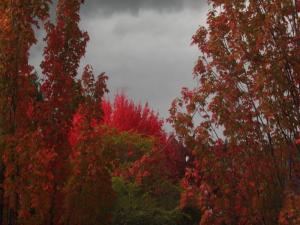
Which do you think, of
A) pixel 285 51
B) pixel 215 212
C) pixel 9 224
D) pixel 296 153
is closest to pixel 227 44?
pixel 285 51

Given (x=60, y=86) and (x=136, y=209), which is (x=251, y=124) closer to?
(x=60, y=86)

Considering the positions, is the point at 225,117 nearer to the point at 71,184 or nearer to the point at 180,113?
Answer: the point at 180,113

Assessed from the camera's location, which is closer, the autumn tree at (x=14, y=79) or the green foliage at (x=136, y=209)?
the autumn tree at (x=14, y=79)

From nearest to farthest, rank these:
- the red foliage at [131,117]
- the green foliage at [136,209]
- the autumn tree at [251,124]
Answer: the autumn tree at [251,124]
the green foliage at [136,209]
the red foliage at [131,117]

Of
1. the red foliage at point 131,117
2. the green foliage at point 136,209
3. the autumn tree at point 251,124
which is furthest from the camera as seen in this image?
the red foliage at point 131,117

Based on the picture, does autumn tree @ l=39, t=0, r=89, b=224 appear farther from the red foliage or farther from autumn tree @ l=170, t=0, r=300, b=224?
the red foliage

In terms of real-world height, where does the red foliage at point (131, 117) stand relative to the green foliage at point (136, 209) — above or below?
above

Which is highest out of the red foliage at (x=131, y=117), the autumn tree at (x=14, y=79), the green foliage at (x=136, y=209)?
the red foliage at (x=131, y=117)

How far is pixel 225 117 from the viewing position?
10.7 metres

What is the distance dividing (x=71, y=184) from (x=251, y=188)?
343cm

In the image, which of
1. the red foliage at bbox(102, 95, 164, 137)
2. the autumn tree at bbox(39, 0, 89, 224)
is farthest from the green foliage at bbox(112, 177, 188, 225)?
the red foliage at bbox(102, 95, 164, 137)

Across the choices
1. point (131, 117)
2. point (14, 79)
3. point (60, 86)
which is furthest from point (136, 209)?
point (131, 117)

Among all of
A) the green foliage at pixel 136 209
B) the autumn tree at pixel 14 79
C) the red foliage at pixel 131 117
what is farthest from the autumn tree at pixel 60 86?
the red foliage at pixel 131 117

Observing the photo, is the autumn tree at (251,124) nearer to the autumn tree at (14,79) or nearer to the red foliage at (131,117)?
the autumn tree at (14,79)
